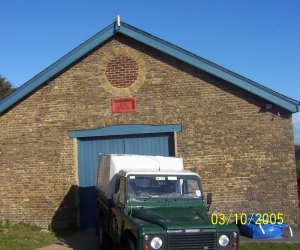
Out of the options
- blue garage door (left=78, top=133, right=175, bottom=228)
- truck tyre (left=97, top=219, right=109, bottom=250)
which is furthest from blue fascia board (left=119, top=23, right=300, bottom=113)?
truck tyre (left=97, top=219, right=109, bottom=250)

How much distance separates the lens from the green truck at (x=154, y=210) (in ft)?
23.1

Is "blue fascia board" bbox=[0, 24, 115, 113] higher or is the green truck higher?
"blue fascia board" bbox=[0, 24, 115, 113]

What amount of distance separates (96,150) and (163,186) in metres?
5.51

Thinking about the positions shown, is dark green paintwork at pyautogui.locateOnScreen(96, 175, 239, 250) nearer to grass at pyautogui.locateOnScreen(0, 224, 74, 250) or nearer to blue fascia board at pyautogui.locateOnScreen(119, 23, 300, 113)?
grass at pyautogui.locateOnScreen(0, 224, 74, 250)

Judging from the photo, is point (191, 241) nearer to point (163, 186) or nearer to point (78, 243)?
point (163, 186)

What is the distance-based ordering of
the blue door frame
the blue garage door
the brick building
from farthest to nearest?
the blue garage door < the blue door frame < the brick building

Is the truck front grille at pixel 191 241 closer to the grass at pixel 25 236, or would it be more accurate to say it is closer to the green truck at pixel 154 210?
the green truck at pixel 154 210

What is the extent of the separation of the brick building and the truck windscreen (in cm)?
451

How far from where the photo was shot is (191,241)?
23.1 feet

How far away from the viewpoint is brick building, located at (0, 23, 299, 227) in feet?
42.3

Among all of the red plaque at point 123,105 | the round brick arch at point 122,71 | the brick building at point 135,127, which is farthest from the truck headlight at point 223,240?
the round brick arch at point 122,71

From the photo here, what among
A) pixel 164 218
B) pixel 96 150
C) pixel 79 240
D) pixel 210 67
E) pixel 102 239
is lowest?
pixel 79 240

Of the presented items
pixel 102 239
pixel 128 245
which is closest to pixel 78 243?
pixel 102 239

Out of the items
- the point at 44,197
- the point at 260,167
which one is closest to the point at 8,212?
the point at 44,197
